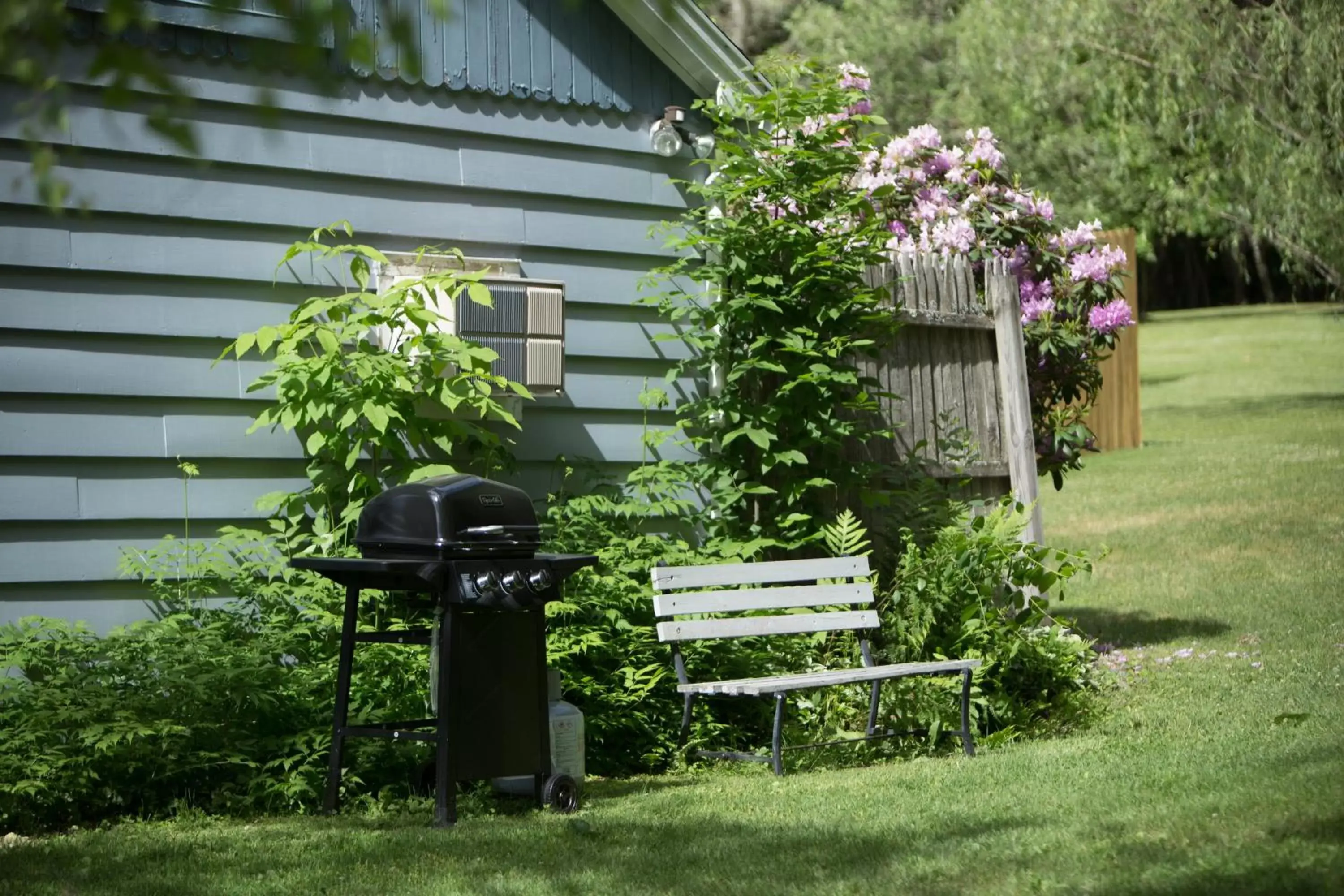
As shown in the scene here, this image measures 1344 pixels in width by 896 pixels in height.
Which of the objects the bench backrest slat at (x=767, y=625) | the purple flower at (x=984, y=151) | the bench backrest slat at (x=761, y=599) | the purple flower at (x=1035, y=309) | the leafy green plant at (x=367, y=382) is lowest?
the bench backrest slat at (x=767, y=625)

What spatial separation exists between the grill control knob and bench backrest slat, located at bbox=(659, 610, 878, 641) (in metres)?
1.42

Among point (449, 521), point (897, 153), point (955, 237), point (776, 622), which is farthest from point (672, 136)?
point (449, 521)

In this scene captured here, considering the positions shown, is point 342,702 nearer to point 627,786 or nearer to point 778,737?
point 627,786

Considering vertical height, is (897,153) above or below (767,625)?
above

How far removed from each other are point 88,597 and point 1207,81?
49.6 feet

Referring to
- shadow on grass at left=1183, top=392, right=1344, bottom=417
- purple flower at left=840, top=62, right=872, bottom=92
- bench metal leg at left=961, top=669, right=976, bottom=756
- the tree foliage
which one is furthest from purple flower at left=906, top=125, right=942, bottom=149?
shadow on grass at left=1183, top=392, right=1344, bottom=417

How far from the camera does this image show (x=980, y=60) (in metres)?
22.9

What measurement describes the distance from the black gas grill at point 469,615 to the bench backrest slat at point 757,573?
1.12 m

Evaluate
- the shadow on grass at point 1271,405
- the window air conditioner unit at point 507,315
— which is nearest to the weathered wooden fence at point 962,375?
the window air conditioner unit at point 507,315

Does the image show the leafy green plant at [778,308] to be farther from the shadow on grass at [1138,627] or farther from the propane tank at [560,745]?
the shadow on grass at [1138,627]

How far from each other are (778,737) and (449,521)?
6.06 ft

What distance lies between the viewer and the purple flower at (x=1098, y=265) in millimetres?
9039

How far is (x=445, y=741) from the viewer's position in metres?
5.25

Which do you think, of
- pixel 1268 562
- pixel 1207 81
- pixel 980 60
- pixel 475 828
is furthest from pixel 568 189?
pixel 980 60
